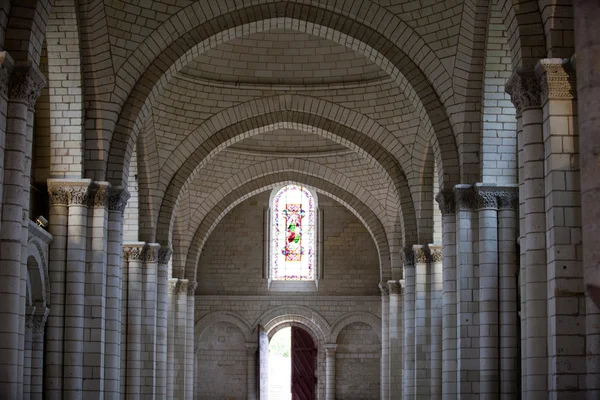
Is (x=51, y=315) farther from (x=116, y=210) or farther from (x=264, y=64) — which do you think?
(x=264, y=64)

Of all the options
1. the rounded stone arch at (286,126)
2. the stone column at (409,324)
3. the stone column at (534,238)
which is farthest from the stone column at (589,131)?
the stone column at (409,324)

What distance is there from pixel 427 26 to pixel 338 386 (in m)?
20.7

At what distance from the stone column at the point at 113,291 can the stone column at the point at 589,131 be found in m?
12.4

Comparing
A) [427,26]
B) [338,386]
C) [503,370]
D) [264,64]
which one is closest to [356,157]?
[264,64]

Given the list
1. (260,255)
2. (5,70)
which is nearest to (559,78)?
(5,70)

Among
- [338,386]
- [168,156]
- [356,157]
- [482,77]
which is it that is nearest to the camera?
[482,77]

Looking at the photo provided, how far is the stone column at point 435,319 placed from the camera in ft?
87.6

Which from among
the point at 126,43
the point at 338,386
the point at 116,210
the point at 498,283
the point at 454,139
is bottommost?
the point at 338,386

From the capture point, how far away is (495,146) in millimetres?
21984

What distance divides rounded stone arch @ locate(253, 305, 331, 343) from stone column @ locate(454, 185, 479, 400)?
62.6 feet

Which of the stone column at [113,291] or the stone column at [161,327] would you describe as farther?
the stone column at [161,327]

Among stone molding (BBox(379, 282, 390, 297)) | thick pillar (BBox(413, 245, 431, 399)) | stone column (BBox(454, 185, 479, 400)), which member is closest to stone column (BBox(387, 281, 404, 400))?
stone molding (BBox(379, 282, 390, 297))

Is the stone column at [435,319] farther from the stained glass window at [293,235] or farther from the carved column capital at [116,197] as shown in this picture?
the stained glass window at [293,235]

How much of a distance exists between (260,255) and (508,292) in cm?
2101
